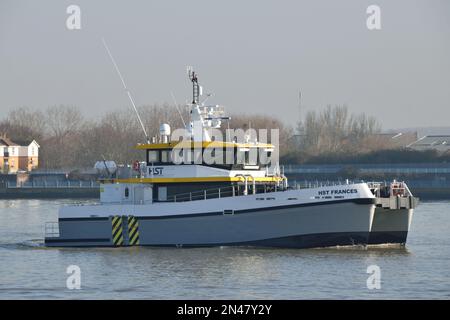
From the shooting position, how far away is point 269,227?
124ft

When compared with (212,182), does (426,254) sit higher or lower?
lower

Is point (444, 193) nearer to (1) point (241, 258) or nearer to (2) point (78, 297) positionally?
(1) point (241, 258)

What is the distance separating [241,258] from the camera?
35.8m

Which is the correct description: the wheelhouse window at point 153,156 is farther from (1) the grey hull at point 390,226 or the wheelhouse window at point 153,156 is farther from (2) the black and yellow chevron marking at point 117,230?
(1) the grey hull at point 390,226

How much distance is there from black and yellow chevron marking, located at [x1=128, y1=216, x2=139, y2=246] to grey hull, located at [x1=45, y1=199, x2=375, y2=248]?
118mm

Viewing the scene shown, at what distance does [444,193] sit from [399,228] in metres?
46.7

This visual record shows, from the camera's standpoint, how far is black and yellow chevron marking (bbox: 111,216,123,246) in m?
39.8

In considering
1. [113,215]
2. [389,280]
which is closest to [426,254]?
[389,280]

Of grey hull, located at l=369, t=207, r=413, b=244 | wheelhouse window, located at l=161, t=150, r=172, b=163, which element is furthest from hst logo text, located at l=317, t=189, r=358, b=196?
wheelhouse window, located at l=161, t=150, r=172, b=163

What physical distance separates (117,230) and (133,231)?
0.63 meters
